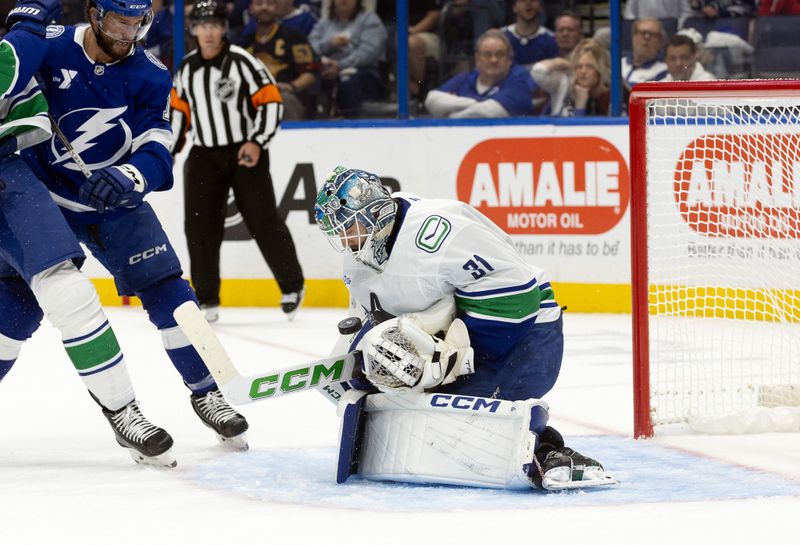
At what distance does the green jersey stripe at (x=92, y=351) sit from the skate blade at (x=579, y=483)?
1.02m

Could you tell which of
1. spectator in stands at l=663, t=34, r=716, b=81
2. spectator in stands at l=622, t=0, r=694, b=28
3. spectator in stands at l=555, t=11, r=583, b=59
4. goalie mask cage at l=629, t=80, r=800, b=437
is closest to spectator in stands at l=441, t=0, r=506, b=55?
spectator in stands at l=555, t=11, r=583, b=59

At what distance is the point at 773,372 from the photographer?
4.26m

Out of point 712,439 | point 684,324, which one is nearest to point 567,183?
point 684,324

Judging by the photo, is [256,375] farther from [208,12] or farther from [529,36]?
[529,36]

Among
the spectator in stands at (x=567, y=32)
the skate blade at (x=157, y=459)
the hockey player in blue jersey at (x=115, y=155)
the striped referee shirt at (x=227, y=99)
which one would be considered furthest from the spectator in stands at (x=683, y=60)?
the skate blade at (x=157, y=459)

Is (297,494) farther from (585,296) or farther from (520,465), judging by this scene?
(585,296)

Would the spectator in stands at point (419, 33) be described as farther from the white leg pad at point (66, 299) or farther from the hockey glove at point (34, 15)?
the white leg pad at point (66, 299)

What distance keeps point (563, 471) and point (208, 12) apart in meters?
3.96

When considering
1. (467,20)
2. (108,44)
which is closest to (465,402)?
(108,44)

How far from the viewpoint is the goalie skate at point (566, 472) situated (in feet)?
9.57

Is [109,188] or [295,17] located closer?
[109,188]

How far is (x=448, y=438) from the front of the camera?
9.77 feet

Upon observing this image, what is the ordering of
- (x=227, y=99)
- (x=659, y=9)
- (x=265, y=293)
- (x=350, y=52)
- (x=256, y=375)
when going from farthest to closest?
1. (x=265, y=293)
2. (x=350, y=52)
3. (x=227, y=99)
4. (x=659, y=9)
5. (x=256, y=375)

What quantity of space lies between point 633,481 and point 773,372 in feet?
4.45
